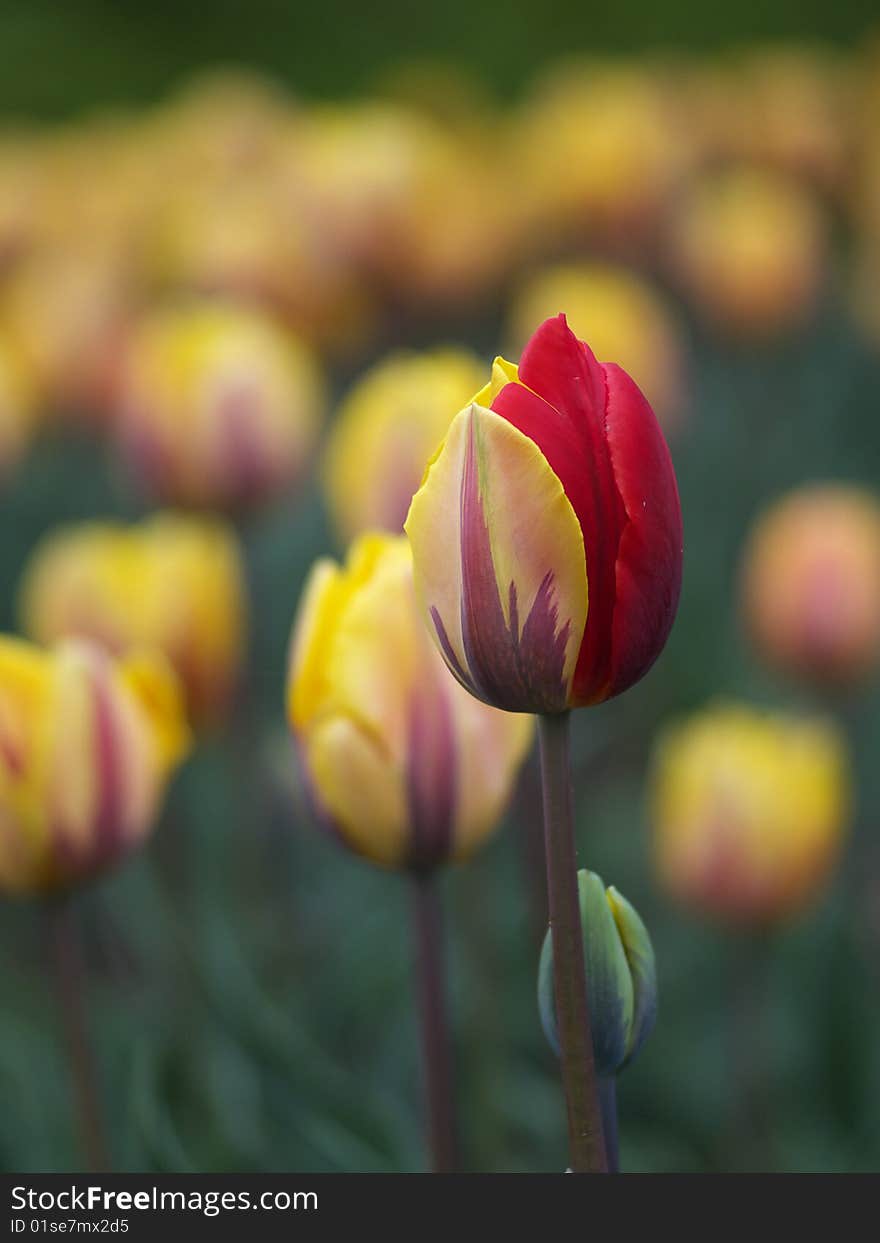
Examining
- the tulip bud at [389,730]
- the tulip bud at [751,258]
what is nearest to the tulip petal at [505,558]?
the tulip bud at [389,730]

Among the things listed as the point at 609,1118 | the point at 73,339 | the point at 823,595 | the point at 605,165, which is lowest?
the point at 609,1118

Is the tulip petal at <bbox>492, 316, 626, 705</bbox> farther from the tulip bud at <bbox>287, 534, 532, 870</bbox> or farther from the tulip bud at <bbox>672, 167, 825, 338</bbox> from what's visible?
the tulip bud at <bbox>672, 167, 825, 338</bbox>

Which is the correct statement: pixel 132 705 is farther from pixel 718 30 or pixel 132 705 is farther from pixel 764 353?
pixel 718 30

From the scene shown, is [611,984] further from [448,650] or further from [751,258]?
[751,258]

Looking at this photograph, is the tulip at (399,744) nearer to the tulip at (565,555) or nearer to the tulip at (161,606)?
the tulip at (565,555)

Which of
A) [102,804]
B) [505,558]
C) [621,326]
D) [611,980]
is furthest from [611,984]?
[621,326]

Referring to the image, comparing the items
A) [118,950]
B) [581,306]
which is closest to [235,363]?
[581,306]

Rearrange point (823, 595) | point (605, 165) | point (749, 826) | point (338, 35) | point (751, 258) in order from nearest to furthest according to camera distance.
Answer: point (749, 826) < point (823, 595) < point (751, 258) < point (605, 165) < point (338, 35)
